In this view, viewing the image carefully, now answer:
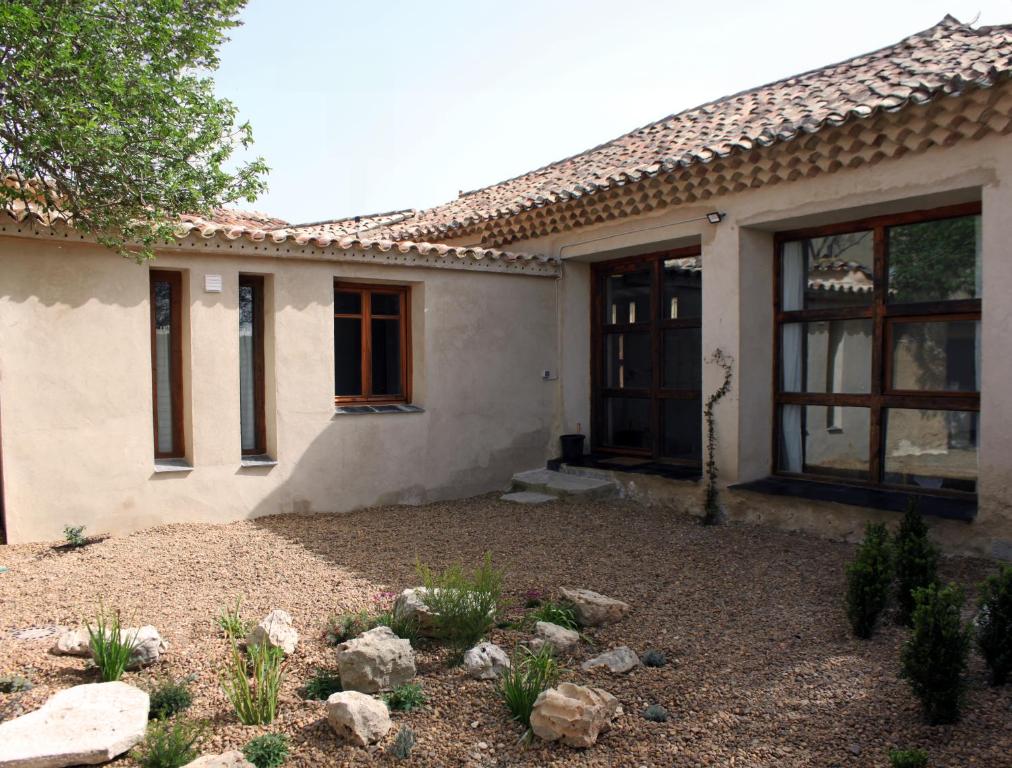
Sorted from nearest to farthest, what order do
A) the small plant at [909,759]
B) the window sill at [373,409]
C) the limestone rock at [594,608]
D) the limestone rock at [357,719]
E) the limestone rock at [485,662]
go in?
the small plant at [909,759]
the limestone rock at [357,719]
the limestone rock at [485,662]
the limestone rock at [594,608]
the window sill at [373,409]

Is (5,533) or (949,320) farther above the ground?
(949,320)

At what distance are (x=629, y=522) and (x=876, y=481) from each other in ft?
7.80

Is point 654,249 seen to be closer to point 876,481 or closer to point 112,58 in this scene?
point 876,481

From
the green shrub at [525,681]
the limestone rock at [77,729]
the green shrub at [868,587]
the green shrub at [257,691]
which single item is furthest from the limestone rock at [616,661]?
the limestone rock at [77,729]

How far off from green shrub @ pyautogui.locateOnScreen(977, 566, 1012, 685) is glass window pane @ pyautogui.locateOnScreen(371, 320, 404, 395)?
6.57 meters

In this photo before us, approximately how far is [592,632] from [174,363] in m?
5.12

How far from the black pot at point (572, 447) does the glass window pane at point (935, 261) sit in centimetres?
407

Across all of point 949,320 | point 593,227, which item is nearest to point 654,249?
point 593,227

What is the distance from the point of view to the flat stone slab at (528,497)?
8578mm

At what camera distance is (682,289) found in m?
8.93

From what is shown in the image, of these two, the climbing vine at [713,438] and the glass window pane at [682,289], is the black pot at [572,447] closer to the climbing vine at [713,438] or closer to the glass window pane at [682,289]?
the glass window pane at [682,289]

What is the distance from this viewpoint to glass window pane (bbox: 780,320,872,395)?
7.29 metres

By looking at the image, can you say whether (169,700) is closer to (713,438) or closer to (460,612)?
(460,612)

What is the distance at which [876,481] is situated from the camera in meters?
7.14
